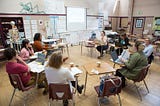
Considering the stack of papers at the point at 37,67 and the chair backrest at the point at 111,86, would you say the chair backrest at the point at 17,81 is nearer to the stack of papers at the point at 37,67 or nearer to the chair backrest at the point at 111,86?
the stack of papers at the point at 37,67

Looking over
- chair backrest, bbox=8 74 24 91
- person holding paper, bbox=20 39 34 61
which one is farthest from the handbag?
person holding paper, bbox=20 39 34 61

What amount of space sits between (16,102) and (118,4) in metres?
8.98

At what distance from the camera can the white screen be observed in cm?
694

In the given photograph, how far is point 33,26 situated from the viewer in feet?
18.6

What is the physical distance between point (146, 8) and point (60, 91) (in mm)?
8083

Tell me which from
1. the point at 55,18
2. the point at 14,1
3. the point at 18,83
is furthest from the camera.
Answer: the point at 55,18

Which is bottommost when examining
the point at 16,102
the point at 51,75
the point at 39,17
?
the point at 16,102

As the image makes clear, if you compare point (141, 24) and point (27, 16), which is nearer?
point (27, 16)

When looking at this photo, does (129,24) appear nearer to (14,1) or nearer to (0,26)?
(14,1)

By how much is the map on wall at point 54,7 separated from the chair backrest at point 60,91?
505 cm

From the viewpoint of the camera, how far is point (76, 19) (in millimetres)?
7230

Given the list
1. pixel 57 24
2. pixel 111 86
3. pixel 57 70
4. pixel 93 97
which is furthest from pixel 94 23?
pixel 57 70

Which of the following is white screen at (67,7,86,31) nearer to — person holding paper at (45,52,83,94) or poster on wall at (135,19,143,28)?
poster on wall at (135,19,143,28)

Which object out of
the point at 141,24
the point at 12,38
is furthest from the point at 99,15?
the point at 12,38
